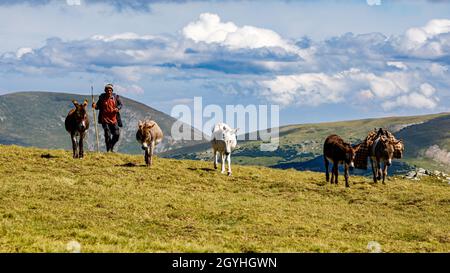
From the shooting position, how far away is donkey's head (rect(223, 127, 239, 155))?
3566cm

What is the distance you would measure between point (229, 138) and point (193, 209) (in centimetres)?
1197

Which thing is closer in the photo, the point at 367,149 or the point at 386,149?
the point at 386,149

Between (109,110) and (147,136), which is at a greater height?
(109,110)

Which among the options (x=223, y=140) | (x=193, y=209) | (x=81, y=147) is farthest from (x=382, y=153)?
(x=81, y=147)

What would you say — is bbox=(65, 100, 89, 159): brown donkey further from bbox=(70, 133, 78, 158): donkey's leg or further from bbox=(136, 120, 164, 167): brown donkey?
bbox=(136, 120, 164, 167): brown donkey

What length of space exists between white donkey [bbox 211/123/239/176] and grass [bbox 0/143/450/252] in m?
1.26

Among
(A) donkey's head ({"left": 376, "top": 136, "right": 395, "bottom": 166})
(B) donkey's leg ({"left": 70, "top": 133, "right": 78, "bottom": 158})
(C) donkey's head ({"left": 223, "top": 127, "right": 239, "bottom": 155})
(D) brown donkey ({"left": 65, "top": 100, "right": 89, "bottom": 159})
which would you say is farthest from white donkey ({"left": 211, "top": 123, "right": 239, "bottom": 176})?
(A) donkey's head ({"left": 376, "top": 136, "right": 395, "bottom": 166})

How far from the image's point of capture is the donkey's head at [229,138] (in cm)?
3566

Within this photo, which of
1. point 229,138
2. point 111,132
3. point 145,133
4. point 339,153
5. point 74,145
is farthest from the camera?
point 111,132

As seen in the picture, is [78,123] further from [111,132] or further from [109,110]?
[111,132]

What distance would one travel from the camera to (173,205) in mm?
24781

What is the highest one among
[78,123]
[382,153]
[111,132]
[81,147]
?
[78,123]

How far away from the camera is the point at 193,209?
24422 millimetres
